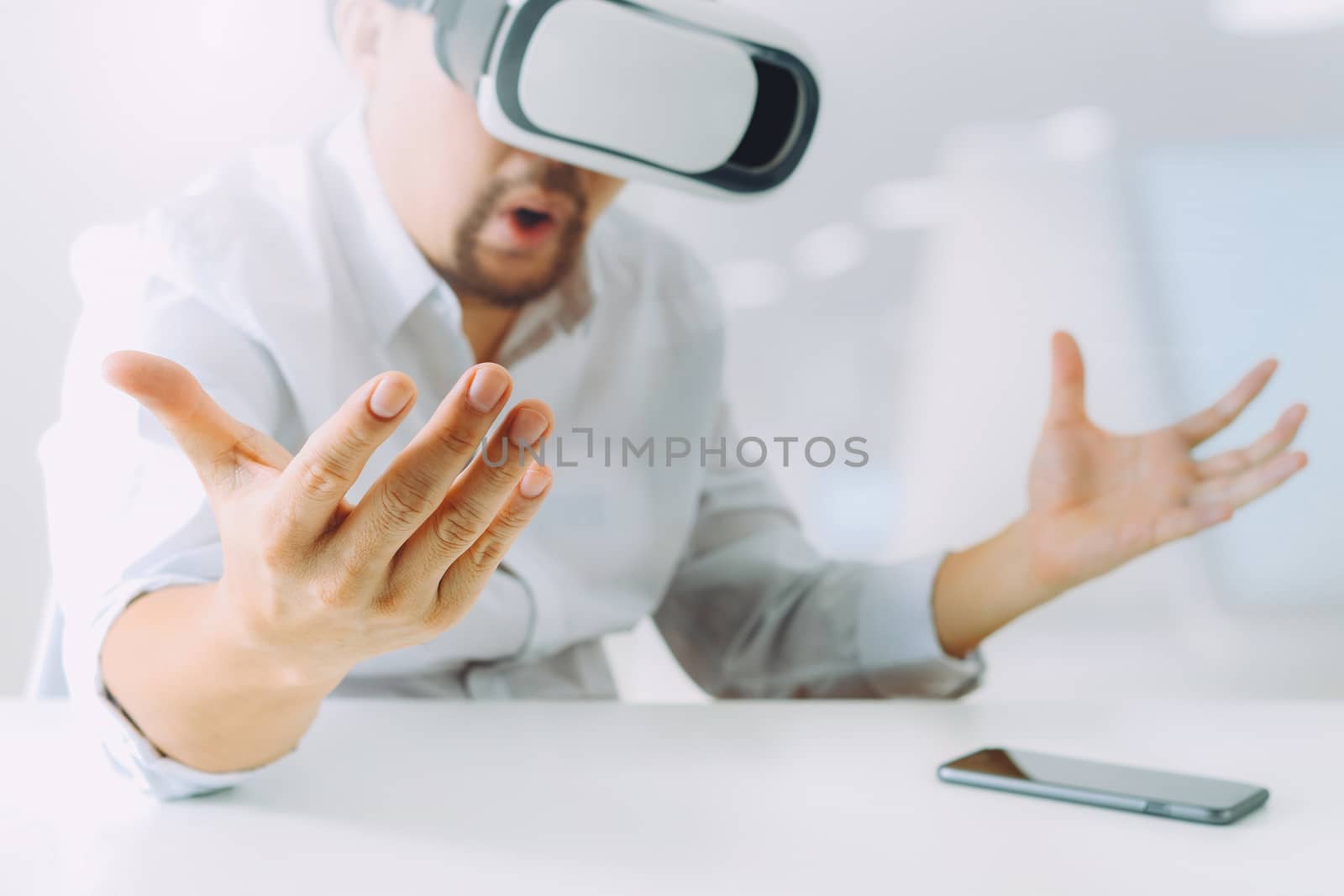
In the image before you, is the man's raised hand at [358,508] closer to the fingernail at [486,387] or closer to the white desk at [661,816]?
the fingernail at [486,387]

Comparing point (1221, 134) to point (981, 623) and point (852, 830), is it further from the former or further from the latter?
point (852, 830)

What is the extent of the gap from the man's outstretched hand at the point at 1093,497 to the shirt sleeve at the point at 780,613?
0.05 metres

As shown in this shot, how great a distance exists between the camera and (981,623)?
119 centimetres

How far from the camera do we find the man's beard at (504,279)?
1.14 metres

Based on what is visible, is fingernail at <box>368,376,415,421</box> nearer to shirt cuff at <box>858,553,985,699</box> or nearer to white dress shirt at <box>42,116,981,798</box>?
white dress shirt at <box>42,116,981,798</box>

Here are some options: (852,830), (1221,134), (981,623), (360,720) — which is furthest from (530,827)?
(1221,134)

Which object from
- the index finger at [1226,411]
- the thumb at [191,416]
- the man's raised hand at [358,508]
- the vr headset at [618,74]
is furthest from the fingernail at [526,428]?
the index finger at [1226,411]

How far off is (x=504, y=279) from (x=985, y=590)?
0.57m

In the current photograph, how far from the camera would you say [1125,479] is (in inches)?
45.8

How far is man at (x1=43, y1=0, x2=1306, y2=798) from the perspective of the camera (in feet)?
3.12

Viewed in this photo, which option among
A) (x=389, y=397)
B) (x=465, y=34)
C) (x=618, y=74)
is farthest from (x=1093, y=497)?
(x=389, y=397)

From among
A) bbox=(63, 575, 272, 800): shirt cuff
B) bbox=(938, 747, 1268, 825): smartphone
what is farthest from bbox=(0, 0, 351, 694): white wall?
bbox=(938, 747, 1268, 825): smartphone

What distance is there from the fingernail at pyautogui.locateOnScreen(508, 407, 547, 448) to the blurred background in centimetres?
66

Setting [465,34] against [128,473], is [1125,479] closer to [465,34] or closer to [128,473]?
[465,34]
